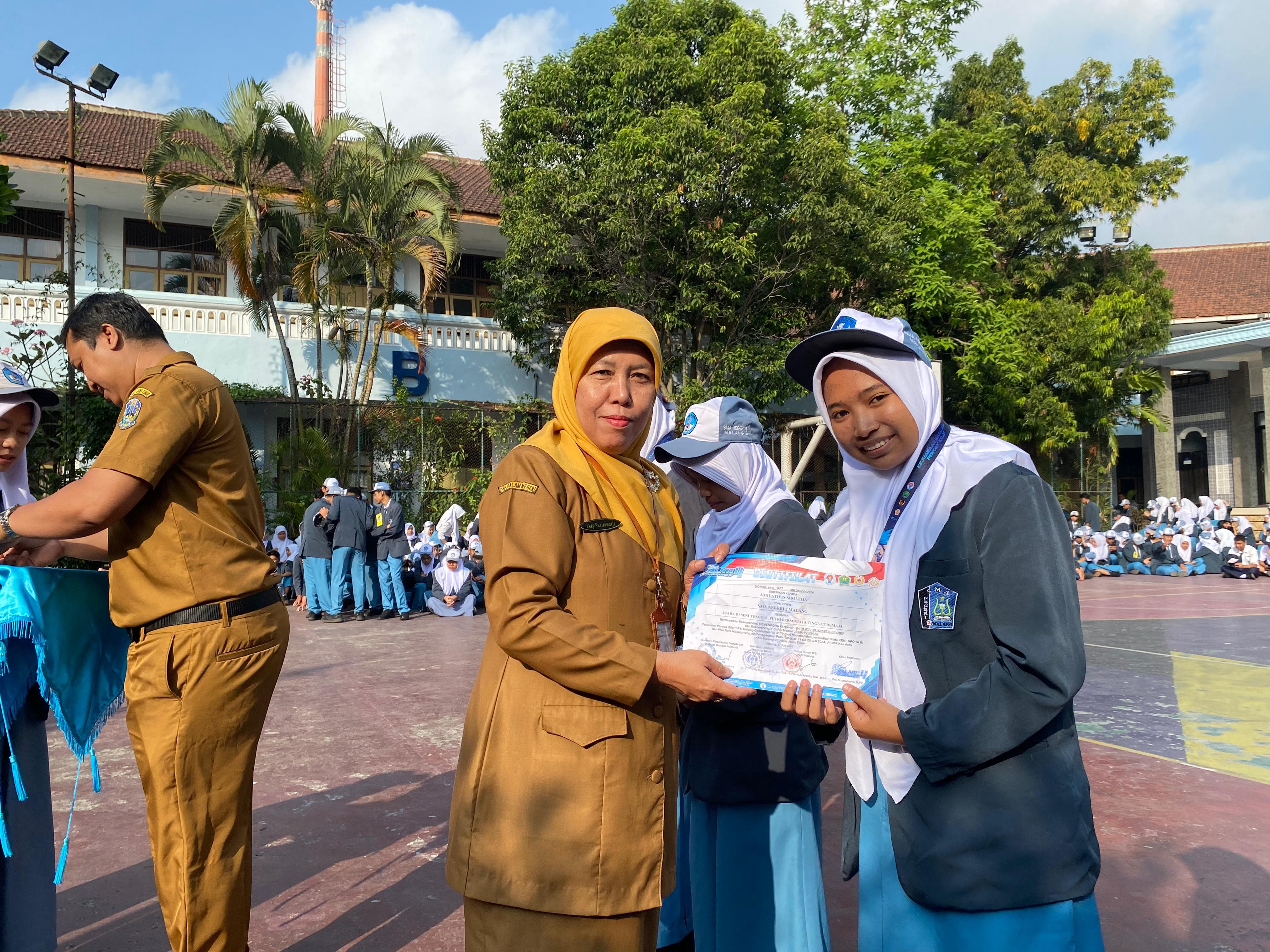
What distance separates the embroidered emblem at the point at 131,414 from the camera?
7.91ft

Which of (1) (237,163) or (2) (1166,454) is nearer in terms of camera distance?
(1) (237,163)

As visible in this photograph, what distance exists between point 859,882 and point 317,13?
33.6 m

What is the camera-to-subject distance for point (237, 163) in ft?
50.0

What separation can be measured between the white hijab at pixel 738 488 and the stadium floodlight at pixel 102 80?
12.3 m

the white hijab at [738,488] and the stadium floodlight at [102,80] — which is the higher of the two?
the stadium floodlight at [102,80]

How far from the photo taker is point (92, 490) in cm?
230

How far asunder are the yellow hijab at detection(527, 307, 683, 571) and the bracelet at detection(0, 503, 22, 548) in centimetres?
144

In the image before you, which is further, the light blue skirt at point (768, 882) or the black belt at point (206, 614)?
the light blue skirt at point (768, 882)

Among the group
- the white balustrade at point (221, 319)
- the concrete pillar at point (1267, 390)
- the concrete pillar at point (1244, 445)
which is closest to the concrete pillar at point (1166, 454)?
the concrete pillar at point (1244, 445)

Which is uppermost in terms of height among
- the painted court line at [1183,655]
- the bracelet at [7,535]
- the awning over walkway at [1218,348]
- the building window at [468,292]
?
the building window at [468,292]

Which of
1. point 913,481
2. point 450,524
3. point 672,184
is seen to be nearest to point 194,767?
point 913,481

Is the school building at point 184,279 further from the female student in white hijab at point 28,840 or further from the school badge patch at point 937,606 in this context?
the school badge patch at point 937,606

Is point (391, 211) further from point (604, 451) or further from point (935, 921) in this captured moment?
point (935, 921)

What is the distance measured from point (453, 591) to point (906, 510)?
11228 mm
